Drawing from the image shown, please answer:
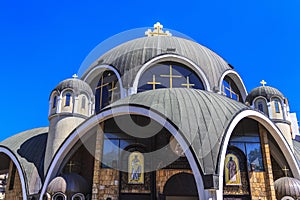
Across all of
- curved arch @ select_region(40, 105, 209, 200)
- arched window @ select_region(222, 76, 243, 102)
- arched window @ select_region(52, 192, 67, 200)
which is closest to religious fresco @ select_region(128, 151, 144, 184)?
curved arch @ select_region(40, 105, 209, 200)

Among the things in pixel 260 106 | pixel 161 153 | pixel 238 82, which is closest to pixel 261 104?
pixel 260 106

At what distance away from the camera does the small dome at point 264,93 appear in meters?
13.1

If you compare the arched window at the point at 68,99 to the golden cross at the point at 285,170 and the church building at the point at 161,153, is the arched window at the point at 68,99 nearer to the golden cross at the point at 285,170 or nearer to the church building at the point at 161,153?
the church building at the point at 161,153

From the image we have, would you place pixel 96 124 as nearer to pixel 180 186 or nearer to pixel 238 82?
pixel 180 186

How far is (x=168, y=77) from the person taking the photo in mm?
12648

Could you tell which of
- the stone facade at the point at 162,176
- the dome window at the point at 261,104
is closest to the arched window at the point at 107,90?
the stone facade at the point at 162,176

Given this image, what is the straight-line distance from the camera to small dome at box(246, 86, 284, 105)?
13.1m

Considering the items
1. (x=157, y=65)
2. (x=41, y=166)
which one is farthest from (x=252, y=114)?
(x=41, y=166)

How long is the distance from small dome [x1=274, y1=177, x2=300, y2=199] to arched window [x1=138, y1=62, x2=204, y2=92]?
196 inches

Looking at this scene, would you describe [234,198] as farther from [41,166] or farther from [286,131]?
[41,166]

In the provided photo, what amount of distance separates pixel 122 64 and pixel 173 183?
19.8 feet

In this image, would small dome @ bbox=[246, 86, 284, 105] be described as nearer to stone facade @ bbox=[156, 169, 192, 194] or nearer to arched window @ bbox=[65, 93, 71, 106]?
stone facade @ bbox=[156, 169, 192, 194]

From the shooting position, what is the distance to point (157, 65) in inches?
513

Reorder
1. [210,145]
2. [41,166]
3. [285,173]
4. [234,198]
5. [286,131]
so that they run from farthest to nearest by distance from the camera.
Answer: [286,131] < [41,166] < [285,173] < [234,198] < [210,145]
